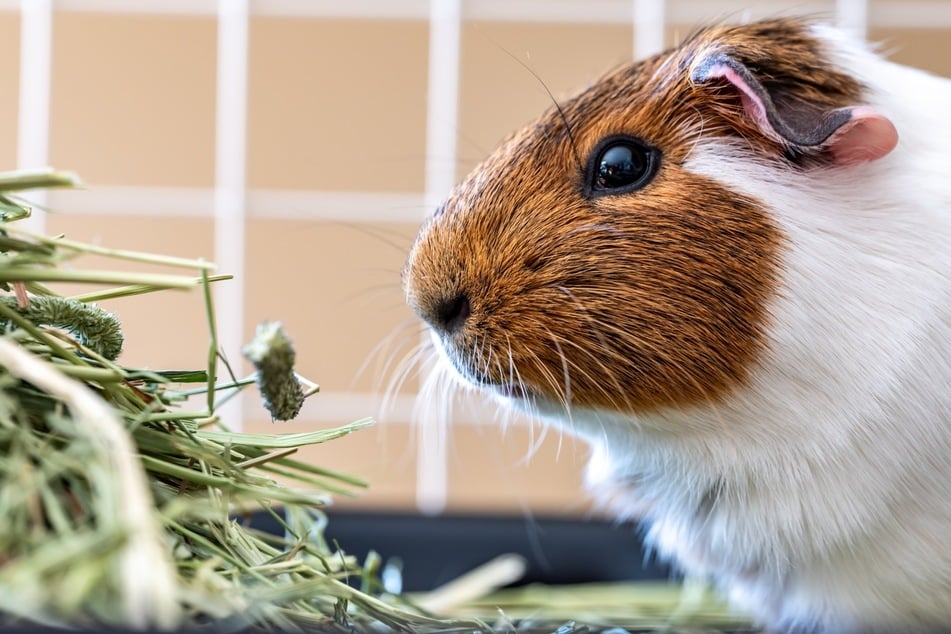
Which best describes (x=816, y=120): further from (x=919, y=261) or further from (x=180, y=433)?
(x=180, y=433)

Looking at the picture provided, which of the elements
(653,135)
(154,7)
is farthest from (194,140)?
(653,135)

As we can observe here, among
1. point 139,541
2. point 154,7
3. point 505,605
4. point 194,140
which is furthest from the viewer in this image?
point 194,140

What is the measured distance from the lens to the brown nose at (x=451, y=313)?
0.73m

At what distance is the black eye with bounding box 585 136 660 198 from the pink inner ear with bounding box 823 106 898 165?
13 centimetres

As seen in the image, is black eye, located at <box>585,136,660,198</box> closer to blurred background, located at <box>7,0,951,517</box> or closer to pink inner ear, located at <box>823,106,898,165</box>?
pink inner ear, located at <box>823,106,898,165</box>

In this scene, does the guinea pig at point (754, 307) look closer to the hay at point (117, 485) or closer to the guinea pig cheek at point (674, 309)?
the guinea pig cheek at point (674, 309)

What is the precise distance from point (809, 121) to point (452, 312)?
306 millimetres

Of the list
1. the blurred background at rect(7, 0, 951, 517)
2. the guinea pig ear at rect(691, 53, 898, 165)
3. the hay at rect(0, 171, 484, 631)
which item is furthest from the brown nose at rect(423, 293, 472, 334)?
the blurred background at rect(7, 0, 951, 517)

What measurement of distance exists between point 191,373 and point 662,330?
0.33m

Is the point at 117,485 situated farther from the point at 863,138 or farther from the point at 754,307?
the point at 863,138

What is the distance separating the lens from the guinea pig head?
708 mm

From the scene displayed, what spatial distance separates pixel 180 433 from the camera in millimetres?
596

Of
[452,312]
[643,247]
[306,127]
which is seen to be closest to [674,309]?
[643,247]

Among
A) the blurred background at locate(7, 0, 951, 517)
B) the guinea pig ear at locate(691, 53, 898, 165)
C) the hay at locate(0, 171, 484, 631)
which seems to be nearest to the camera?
the hay at locate(0, 171, 484, 631)
